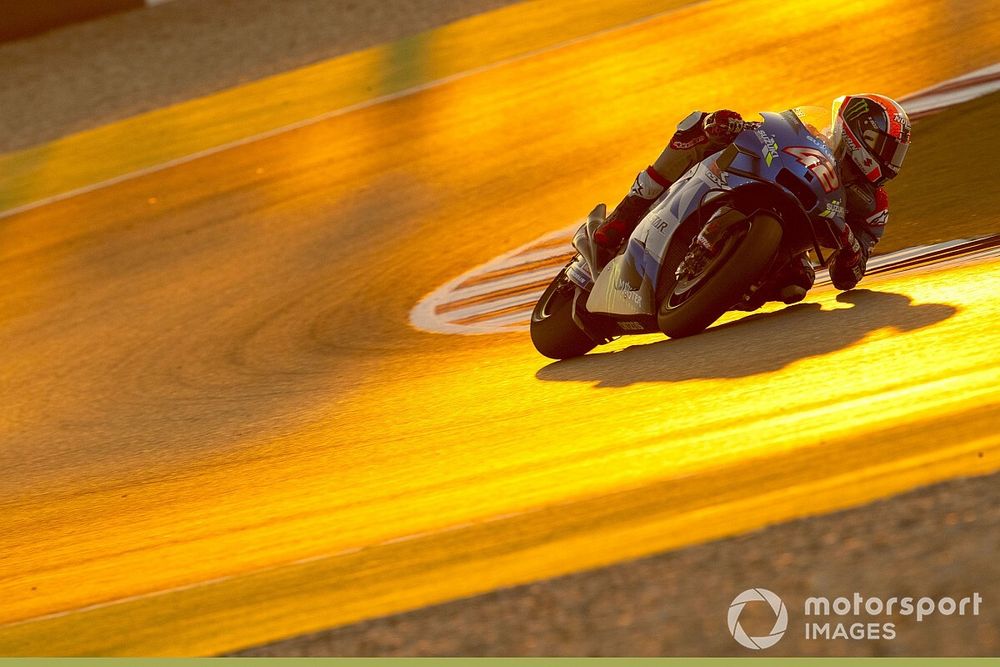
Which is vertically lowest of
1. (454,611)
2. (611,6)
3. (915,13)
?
(454,611)

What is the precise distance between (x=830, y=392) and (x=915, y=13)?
26.4 feet

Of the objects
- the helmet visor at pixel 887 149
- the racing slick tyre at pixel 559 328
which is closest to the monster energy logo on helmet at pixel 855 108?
the helmet visor at pixel 887 149

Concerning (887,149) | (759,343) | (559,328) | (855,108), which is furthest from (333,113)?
(759,343)

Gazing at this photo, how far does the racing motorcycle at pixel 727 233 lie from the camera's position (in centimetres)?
445

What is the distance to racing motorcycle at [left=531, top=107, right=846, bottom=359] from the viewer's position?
14.6 ft

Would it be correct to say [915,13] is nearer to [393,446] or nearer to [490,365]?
[490,365]

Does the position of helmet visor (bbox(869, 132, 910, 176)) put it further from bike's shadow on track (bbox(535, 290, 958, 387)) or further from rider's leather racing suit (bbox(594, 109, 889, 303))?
bike's shadow on track (bbox(535, 290, 958, 387))

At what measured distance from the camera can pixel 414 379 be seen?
563cm

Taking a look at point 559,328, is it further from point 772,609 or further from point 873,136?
point 772,609

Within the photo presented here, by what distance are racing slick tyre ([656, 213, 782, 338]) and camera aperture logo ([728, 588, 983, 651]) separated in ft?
7.88

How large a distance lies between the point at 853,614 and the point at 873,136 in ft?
10.4

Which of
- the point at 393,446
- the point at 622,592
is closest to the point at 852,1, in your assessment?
the point at 393,446

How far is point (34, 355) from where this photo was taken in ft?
25.4

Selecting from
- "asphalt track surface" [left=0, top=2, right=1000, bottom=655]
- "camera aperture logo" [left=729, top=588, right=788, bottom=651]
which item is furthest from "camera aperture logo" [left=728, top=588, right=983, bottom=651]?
"asphalt track surface" [left=0, top=2, right=1000, bottom=655]
